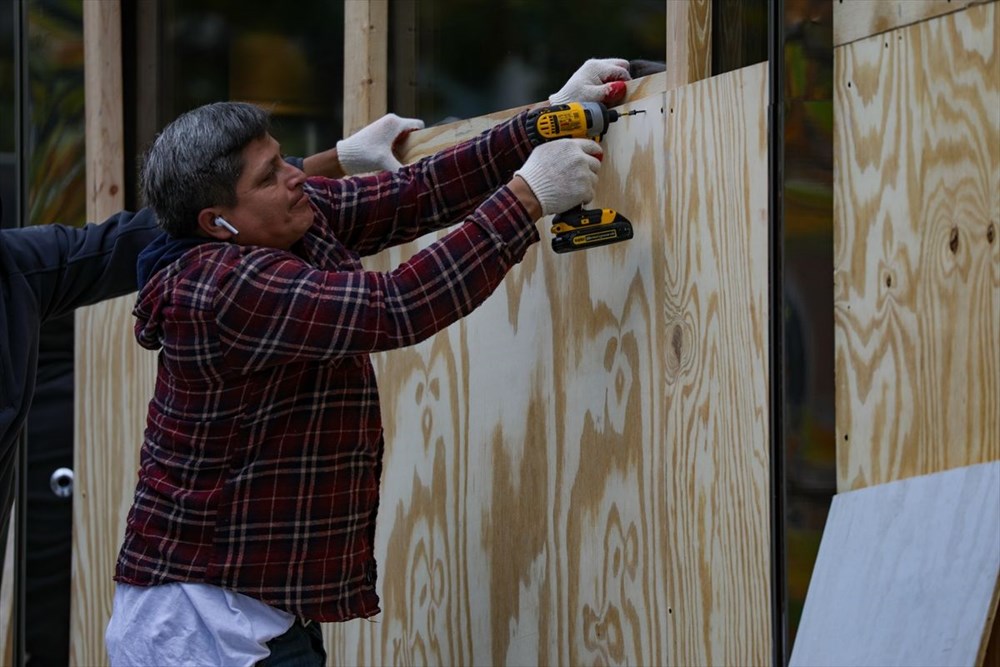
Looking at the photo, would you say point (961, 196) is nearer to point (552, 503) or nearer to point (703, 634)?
point (703, 634)

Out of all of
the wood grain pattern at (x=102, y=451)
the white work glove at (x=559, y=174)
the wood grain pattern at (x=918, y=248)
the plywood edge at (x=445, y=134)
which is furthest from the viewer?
the wood grain pattern at (x=102, y=451)

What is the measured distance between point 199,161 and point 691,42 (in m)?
0.96

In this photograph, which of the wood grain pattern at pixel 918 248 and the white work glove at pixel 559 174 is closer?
the wood grain pattern at pixel 918 248

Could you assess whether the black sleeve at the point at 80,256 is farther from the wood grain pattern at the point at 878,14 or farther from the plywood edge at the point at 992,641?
the plywood edge at the point at 992,641

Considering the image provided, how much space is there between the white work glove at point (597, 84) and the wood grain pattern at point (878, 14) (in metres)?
0.54

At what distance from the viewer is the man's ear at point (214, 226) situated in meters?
2.73

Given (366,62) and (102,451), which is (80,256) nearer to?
(366,62)

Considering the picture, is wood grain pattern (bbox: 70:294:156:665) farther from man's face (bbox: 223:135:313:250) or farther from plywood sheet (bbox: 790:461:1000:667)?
plywood sheet (bbox: 790:461:1000:667)

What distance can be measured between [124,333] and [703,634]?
232 cm

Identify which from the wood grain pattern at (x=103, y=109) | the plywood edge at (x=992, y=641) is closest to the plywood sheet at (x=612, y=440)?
the plywood edge at (x=992, y=641)

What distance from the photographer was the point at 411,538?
3.45 m

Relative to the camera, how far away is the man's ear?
273 cm

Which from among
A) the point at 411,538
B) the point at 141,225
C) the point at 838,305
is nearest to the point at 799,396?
the point at 838,305

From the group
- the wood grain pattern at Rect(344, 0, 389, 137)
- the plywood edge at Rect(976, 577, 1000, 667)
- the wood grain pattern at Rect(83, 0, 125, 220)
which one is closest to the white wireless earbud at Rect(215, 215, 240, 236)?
the wood grain pattern at Rect(344, 0, 389, 137)
